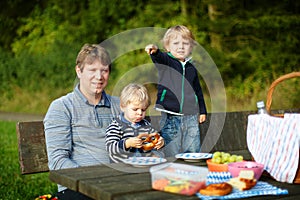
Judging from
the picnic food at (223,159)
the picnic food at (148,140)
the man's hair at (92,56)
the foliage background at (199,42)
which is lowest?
the picnic food at (223,159)

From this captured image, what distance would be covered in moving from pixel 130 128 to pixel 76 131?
12.3 inches

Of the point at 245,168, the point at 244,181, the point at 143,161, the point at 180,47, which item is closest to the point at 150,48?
the point at 180,47

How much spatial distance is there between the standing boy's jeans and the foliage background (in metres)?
8.58

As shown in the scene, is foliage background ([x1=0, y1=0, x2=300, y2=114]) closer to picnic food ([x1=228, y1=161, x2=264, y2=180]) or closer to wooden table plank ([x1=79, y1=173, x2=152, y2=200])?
picnic food ([x1=228, y1=161, x2=264, y2=180])

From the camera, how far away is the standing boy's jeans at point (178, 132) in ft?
13.6

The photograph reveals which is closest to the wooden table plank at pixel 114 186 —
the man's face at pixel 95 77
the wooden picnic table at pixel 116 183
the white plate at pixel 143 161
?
the wooden picnic table at pixel 116 183

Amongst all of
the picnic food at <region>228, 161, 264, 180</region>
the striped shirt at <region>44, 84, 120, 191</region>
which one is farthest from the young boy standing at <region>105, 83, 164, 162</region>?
the picnic food at <region>228, 161, 264, 180</region>

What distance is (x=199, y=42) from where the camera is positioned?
14.3 m

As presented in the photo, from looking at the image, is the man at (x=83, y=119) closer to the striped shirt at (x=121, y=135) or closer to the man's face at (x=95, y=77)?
the man's face at (x=95, y=77)

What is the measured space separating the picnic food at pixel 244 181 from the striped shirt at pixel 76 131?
1.09 meters

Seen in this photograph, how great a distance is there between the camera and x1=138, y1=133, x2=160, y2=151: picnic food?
3255mm

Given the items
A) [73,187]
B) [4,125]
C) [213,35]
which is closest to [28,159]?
[73,187]

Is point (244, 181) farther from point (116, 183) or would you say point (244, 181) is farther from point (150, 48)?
point (150, 48)

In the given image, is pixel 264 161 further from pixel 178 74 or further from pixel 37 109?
pixel 37 109
